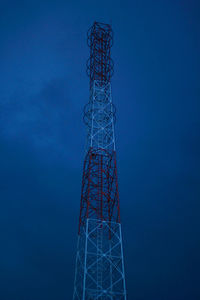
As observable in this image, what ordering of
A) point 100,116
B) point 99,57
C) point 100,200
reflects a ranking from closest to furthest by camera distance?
point 100,200 → point 100,116 → point 99,57

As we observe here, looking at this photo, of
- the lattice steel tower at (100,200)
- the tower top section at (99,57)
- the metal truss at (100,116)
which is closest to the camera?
the lattice steel tower at (100,200)

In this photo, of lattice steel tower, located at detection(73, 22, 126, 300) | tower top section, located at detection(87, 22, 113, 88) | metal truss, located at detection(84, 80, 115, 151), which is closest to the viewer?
lattice steel tower, located at detection(73, 22, 126, 300)

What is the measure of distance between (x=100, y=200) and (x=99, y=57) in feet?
61.9

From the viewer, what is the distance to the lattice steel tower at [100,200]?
22250 mm

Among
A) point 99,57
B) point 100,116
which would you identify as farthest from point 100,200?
point 99,57

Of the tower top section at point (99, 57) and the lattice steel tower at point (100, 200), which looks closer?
the lattice steel tower at point (100, 200)

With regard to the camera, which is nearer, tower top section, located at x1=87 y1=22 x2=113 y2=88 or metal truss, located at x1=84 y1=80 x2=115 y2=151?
metal truss, located at x1=84 y1=80 x2=115 y2=151

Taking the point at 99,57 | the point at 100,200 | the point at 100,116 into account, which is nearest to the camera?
the point at 100,200

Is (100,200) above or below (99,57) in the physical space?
below

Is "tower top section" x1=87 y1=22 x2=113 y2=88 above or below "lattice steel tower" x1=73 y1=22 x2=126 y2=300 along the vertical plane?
above

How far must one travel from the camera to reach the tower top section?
3353 centimetres

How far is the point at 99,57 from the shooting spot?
34.8 m

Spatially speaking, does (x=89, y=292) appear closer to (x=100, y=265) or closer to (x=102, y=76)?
(x=100, y=265)

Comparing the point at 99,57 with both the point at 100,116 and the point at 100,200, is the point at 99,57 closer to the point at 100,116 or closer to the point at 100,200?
the point at 100,116
